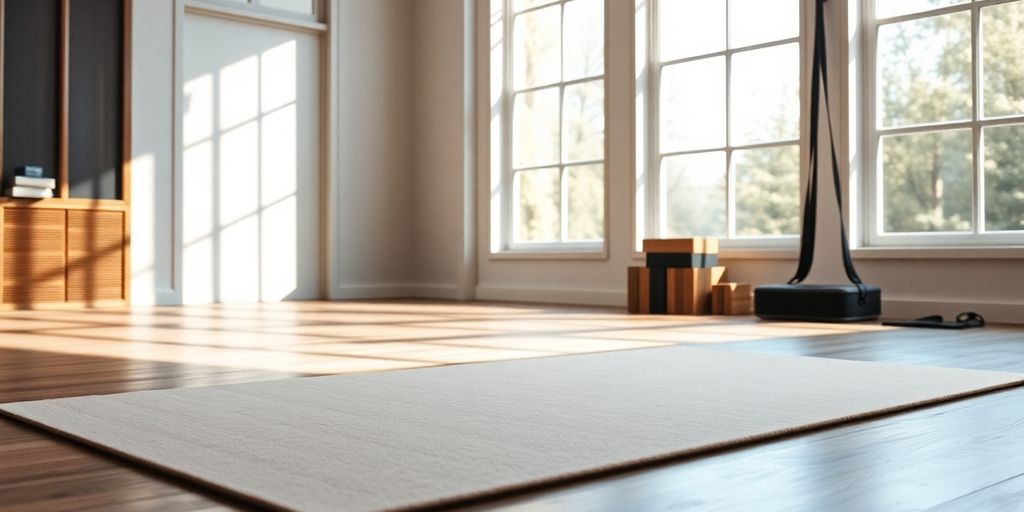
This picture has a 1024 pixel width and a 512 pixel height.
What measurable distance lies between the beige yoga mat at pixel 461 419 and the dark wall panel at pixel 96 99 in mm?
3960

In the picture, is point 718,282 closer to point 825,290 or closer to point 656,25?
point 825,290

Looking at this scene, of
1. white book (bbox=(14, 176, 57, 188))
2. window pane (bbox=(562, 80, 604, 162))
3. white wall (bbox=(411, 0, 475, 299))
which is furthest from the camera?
white wall (bbox=(411, 0, 475, 299))

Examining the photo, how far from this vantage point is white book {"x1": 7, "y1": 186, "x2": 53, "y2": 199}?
17.3ft

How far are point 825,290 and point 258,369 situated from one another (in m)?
2.66

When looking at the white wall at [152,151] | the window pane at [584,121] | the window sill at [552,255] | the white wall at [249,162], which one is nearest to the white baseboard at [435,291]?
the window sill at [552,255]

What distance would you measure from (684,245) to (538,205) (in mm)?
1646

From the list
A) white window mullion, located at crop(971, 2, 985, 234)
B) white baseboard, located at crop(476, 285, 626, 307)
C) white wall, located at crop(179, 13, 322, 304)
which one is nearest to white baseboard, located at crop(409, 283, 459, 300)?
white baseboard, located at crop(476, 285, 626, 307)

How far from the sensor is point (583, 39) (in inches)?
241

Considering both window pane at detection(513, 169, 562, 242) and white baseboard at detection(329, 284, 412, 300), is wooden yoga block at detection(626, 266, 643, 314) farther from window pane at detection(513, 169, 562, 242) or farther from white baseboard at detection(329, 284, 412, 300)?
white baseboard at detection(329, 284, 412, 300)

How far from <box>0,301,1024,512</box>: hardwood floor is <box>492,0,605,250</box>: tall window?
88 cm

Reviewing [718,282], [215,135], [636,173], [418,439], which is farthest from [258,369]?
[215,135]

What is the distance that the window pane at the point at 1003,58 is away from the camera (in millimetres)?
4250

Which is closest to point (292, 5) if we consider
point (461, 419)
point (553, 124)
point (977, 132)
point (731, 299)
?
point (553, 124)

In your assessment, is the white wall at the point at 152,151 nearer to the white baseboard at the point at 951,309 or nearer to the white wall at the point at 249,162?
the white wall at the point at 249,162
